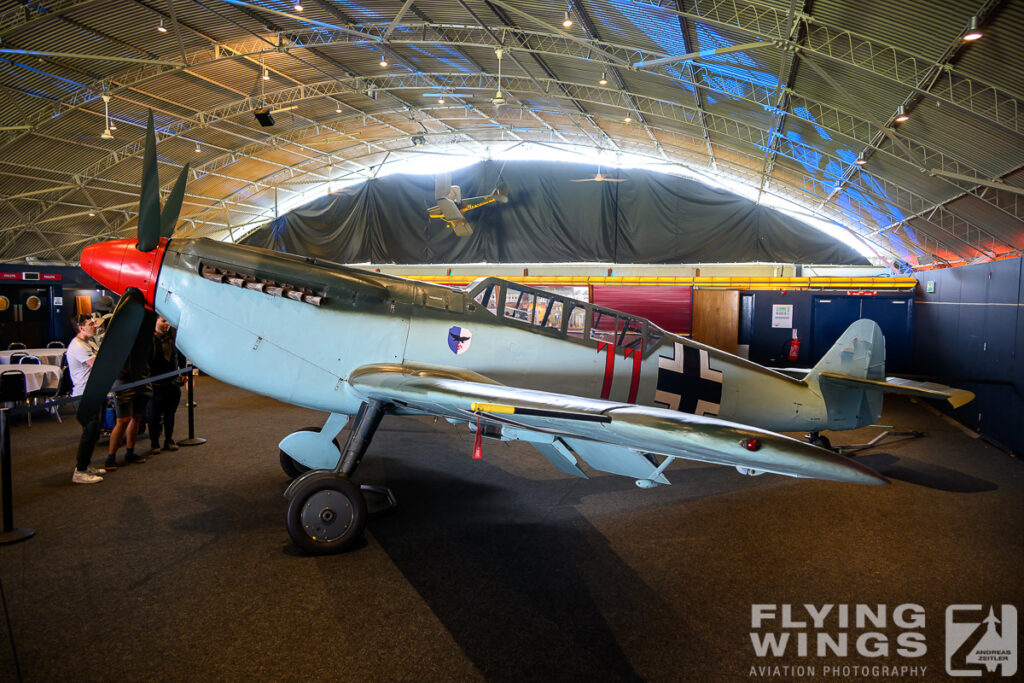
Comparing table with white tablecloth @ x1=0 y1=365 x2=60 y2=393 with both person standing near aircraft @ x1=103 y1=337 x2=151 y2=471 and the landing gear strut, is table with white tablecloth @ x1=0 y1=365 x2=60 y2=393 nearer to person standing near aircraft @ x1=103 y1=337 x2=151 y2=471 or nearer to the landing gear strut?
person standing near aircraft @ x1=103 y1=337 x2=151 y2=471

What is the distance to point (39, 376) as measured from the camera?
7543 millimetres

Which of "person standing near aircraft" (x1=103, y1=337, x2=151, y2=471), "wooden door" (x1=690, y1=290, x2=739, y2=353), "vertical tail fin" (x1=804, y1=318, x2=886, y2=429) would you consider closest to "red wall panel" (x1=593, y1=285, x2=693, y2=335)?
"wooden door" (x1=690, y1=290, x2=739, y2=353)

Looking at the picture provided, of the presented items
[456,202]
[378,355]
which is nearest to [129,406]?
[378,355]

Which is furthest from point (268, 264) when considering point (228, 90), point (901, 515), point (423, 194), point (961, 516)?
point (423, 194)

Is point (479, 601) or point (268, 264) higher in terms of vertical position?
point (268, 264)

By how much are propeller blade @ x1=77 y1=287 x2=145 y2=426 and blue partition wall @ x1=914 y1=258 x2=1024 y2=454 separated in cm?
922

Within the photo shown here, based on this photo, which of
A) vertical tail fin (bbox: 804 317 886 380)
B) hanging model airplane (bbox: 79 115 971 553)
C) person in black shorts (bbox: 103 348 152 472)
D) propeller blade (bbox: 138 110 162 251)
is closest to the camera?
hanging model airplane (bbox: 79 115 971 553)

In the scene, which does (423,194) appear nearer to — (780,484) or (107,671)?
(780,484)

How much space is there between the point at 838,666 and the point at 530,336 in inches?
113

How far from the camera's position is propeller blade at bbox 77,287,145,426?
370 centimetres

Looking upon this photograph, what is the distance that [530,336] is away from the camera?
4.44 metres

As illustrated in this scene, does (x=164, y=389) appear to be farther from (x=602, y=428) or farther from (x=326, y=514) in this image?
(x=602, y=428)

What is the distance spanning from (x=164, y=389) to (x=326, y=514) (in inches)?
147

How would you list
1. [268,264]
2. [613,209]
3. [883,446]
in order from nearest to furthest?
[268,264] < [883,446] < [613,209]
